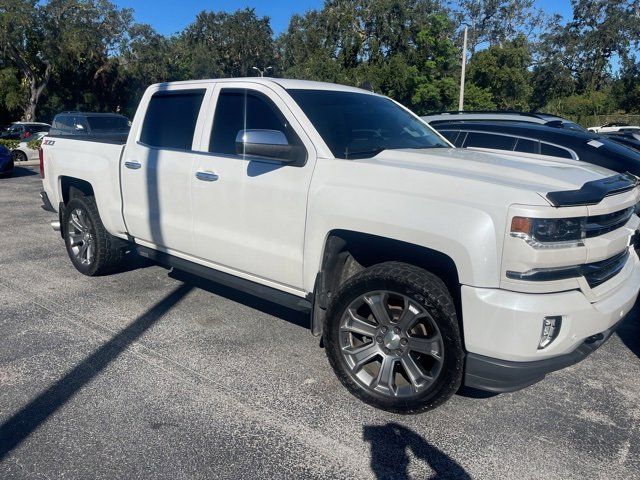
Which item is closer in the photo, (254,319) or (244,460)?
(244,460)

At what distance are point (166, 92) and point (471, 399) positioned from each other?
3532 millimetres

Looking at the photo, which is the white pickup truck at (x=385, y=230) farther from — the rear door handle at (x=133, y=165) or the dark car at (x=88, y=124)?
the dark car at (x=88, y=124)

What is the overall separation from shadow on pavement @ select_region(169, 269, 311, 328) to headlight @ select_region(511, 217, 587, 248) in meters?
2.11

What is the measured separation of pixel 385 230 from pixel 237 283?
148 cm

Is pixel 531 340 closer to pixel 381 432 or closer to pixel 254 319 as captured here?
pixel 381 432

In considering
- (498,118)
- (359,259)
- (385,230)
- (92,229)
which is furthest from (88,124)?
(385,230)

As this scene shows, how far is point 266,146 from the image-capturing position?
Answer: 3545mm

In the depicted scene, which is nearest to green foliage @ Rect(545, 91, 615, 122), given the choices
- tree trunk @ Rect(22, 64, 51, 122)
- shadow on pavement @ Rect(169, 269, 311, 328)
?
tree trunk @ Rect(22, 64, 51, 122)

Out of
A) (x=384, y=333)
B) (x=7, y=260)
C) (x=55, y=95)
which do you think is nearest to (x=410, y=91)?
(x=55, y=95)

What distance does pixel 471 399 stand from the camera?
141 inches

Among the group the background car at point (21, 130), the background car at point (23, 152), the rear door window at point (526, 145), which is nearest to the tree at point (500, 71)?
the background car at point (21, 130)

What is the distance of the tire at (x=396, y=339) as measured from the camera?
3064mm

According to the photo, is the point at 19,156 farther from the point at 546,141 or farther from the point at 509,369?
the point at 509,369

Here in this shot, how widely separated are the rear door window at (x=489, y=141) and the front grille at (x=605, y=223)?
11.7ft
